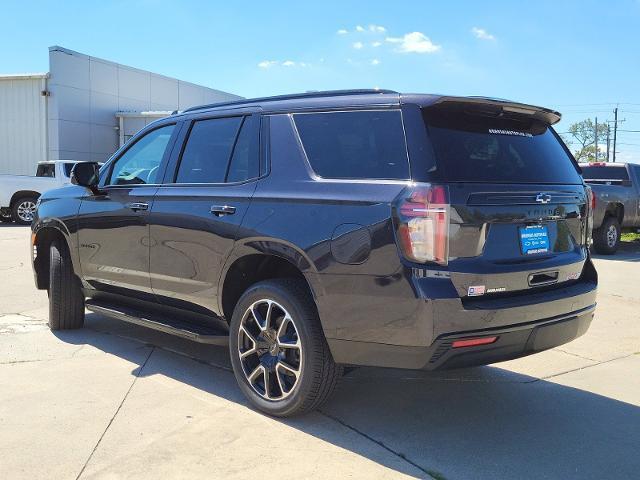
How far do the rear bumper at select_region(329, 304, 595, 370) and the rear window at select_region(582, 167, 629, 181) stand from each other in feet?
35.6

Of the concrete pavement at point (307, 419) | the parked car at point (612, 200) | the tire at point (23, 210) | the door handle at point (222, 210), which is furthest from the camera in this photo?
the tire at point (23, 210)

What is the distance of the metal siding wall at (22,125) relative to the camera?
22359 mm

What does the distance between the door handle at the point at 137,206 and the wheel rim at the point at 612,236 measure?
10500 millimetres

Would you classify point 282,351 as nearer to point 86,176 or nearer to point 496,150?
point 496,150

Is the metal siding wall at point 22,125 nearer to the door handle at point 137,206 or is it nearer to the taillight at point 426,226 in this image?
the door handle at point 137,206

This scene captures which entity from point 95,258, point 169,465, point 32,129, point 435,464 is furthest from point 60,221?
point 32,129

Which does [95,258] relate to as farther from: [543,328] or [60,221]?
[543,328]

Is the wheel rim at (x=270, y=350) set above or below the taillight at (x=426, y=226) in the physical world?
below

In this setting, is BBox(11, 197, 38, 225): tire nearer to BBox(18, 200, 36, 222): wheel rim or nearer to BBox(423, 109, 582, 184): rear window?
BBox(18, 200, 36, 222): wheel rim

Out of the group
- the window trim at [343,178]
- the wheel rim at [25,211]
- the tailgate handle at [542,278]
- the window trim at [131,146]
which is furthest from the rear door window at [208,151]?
the wheel rim at [25,211]

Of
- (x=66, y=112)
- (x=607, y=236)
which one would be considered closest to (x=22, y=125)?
(x=66, y=112)

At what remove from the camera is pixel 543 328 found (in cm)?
337

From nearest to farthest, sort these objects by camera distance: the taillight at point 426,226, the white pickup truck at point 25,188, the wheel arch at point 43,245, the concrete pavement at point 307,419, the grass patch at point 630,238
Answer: the taillight at point 426,226, the concrete pavement at point 307,419, the wheel arch at point 43,245, the grass patch at point 630,238, the white pickup truck at point 25,188

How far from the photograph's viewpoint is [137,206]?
466 cm
